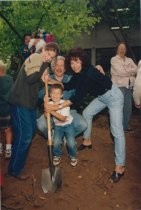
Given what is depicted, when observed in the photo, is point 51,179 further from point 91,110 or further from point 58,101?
point 91,110

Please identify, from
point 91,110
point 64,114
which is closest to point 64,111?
point 64,114

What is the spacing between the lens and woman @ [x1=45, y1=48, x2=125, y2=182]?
15.6 feet

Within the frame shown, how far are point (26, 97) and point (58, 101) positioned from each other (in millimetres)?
509

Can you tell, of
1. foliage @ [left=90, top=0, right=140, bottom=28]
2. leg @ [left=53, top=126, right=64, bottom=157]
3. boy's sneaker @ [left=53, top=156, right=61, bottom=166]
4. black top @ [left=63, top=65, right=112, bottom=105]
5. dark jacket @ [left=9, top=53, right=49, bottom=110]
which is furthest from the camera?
foliage @ [left=90, top=0, right=140, bottom=28]

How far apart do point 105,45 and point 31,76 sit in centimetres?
1176

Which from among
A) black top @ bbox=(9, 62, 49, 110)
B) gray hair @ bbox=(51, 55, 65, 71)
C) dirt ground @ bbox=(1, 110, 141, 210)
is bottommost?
dirt ground @ bbox=(1, 110, 141, 210)

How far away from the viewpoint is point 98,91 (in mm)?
4980

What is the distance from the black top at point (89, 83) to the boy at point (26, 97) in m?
0.42

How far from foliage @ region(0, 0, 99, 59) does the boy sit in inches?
185

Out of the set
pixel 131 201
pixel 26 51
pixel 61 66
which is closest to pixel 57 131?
pixel 61 66

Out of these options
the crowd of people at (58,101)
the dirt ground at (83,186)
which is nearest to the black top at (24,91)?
the crowd of people at (58,101)

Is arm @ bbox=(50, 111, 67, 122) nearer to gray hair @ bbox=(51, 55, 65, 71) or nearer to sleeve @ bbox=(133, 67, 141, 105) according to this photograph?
gray hair @ bbox=(51, 55, 65, 71)

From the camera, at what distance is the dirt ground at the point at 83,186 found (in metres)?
4.67

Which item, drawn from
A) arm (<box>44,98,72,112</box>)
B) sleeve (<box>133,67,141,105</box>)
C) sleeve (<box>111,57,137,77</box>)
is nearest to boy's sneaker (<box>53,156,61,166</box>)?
arm (<box>44,98,72,112</box>)
